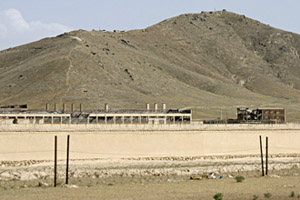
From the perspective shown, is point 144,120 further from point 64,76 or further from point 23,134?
point 64,76

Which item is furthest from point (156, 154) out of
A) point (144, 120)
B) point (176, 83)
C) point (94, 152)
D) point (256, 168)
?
point (176, 83)

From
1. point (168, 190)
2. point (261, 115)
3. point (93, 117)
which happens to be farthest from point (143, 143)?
point (261, 115)

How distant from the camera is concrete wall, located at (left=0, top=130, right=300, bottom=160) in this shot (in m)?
66.8

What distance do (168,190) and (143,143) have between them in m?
28.8

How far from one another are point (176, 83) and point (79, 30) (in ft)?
136

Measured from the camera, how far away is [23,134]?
66.8 meters

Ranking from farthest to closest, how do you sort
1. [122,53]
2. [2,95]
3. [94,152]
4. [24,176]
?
1. [122,53]
2. [2,95]
3. [94,152]
4. [24,176]

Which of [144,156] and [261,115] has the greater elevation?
[261,115]

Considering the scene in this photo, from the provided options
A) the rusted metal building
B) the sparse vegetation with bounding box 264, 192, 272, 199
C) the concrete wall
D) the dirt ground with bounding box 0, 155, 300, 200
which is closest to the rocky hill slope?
the rusted metal building

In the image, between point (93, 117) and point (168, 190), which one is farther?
point (93, 117)

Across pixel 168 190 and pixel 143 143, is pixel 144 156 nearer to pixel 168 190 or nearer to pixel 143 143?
pixel 143 143

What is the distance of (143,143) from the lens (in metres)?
73.6

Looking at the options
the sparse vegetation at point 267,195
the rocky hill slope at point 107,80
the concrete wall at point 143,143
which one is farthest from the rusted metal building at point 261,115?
the sparse vegetation at point 267,195

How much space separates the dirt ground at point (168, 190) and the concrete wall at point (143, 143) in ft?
53.8
